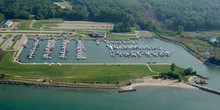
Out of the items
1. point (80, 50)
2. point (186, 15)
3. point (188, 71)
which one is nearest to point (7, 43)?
point (80, 50)

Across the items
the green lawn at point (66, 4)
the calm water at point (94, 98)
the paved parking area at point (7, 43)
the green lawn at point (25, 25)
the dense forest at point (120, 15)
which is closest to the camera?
the calm water at point (94, 98)

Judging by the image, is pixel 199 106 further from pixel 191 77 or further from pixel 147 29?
pixel 147 29

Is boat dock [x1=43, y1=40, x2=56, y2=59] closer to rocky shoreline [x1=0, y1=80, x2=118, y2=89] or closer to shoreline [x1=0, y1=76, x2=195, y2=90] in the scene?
rocky shoreline [x1=0, y1=80, x2=118, y2=89]

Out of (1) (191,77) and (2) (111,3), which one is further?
(2) (111,3)

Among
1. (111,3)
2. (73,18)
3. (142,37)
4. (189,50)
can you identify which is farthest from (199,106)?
(111,3)

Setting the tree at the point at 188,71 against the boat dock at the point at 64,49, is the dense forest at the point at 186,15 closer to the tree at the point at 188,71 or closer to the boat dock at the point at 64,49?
the tree at the point at 188,71

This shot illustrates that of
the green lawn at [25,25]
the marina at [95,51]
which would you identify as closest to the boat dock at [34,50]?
the marina at [95,51]
